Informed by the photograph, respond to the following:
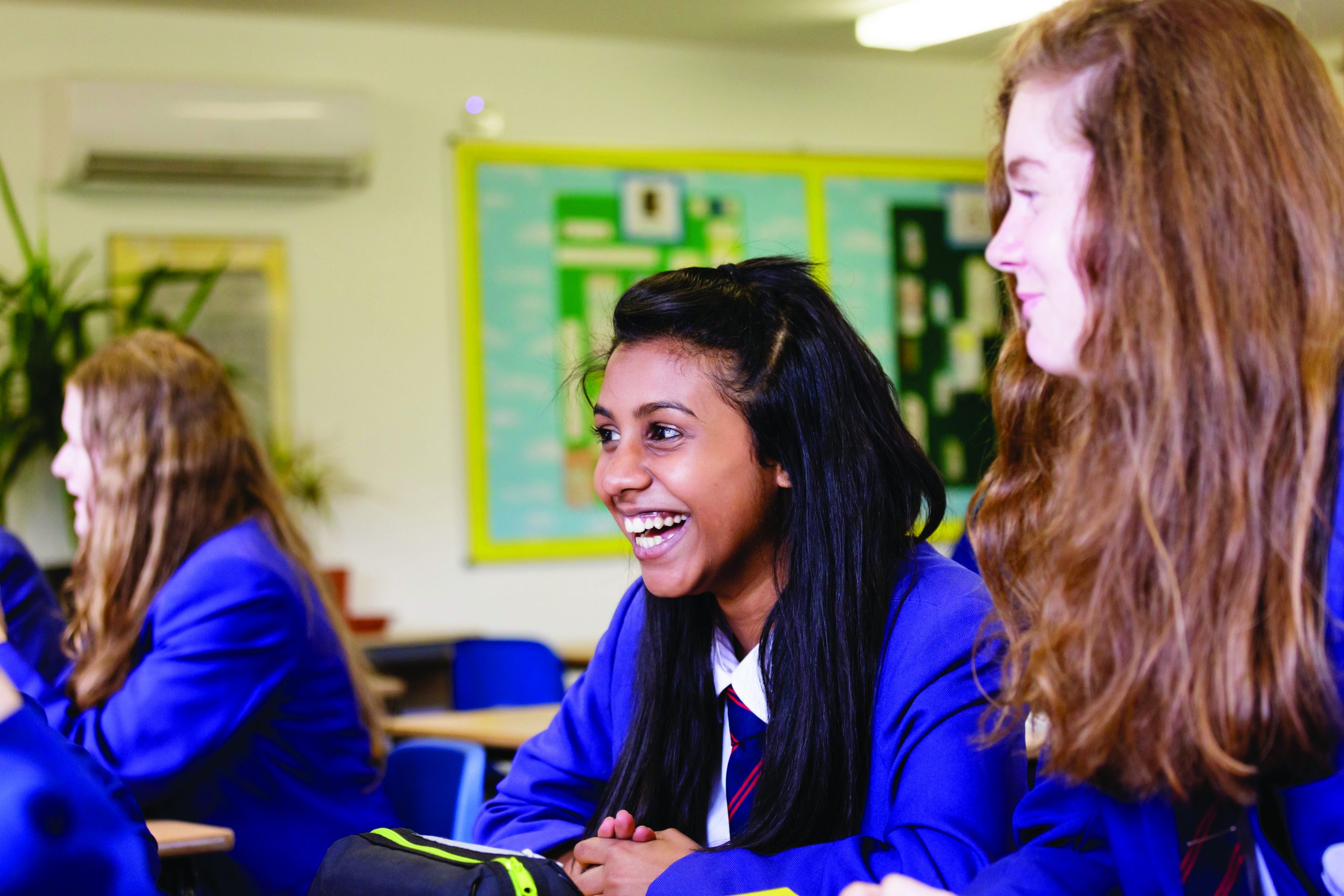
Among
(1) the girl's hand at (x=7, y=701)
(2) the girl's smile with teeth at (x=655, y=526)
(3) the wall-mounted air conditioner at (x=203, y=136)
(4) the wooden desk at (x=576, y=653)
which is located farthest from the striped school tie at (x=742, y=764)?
(3) the wall-mounted air conditioner at (x=203, y=136)

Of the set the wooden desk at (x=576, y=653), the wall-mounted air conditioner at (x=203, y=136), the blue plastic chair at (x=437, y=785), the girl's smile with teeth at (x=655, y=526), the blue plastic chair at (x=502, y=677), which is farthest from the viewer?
the wall-mounted air conditioner at (x=203, y=136)

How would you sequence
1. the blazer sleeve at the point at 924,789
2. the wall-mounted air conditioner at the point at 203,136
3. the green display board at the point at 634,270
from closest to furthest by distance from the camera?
1. the blazer sleeve at the point at 924,789
2. the wall-mounted air conditioner at the point at 203,136
3. the green display board at the point at 634,270

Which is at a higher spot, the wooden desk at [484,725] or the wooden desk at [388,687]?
the wooden desk at [484,725]

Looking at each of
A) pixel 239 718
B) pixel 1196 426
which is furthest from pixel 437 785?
pixel 1196 426

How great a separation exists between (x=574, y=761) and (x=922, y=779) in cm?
54

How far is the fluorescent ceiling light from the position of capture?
4859 millimetres

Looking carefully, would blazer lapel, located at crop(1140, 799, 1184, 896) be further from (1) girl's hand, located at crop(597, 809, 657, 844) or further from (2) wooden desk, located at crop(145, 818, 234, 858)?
(2) wooden desk, located at crop(145, 818, 234, 858)

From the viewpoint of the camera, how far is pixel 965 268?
6125 millimetres

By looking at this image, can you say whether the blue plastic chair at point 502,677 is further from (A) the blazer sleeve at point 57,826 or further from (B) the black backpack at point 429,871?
(A) the blazer sleeve at point 57,826

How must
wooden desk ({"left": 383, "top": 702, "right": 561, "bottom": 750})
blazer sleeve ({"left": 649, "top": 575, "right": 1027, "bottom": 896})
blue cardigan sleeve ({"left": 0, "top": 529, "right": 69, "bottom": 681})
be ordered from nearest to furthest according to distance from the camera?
blazer sleeve ({"left": 649, "top": 575, "right": 1027, "bottom": 896})
blue cardigan sleeve ({"left": 0, "top": 529, "right": 69, "bottom": 681})
wooden desk ({"left": 383, "top": 702, "right": 561, "bottom": 750})

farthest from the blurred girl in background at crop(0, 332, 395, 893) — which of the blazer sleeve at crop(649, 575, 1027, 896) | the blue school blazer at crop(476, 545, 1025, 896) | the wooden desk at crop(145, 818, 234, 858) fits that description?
the blazer sleeve at crop(649, 575, 1027, 896)

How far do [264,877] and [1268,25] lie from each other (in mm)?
1916

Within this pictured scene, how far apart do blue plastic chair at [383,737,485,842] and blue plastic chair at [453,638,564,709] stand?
4.23ft

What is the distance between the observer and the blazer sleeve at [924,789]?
4.46 ft
